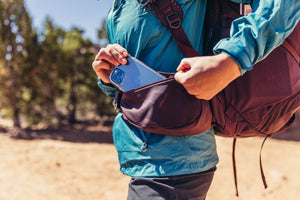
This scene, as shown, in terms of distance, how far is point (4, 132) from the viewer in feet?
27.3

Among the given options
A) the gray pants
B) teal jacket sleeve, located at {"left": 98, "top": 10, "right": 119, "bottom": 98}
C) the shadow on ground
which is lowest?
the shadow on ground

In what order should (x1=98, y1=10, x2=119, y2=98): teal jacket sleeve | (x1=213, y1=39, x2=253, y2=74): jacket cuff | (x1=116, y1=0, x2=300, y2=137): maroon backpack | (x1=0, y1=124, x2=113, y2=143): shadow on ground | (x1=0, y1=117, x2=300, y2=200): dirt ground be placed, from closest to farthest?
1. (x1=213, y1=39, x2=253, y2=74): jacket cuff
2. (x1=116, y1=0, x2=300, y2=137): maroon backpack
3. (x1=98, y1=10, x2=119, y2=98): teal jacket sleeve
4. (x1=0, y1=117, x2=300, y2=200): dirt ground
5. (x1=0, y1=124, x2=113, y2=143): shadow on ground

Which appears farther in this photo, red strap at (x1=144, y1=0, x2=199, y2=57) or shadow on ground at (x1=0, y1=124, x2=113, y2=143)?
shadow on ground at (x1=0, y1=124, x2=113, y2=143)

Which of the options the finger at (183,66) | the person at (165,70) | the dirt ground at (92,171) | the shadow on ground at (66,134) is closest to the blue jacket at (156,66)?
the person at (165,70)

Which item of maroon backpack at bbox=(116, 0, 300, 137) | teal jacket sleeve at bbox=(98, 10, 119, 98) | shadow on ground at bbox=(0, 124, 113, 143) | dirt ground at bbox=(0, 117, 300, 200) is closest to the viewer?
maroon backpack at bbox=(116, 0, 300, 137)

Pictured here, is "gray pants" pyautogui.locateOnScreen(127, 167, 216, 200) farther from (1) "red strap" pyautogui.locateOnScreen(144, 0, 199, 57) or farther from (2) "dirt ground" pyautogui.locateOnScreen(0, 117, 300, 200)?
(2) "dirt ground" pyautogui.locateOnScreen(0, 117, 300, 200)

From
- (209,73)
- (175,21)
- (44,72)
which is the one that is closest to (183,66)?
(209,73)

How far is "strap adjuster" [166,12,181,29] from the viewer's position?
0.90 metres

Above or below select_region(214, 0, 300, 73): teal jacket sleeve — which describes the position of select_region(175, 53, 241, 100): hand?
below

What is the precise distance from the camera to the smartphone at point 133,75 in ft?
2.93

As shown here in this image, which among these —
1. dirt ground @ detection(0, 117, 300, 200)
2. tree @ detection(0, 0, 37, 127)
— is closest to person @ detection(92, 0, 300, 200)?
dirt ground @ detection(0, 117, 300, 200)

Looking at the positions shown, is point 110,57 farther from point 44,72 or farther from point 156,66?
point 44,72

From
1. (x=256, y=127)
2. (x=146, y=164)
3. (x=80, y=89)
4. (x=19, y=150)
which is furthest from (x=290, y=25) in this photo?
(x=80, y=89)

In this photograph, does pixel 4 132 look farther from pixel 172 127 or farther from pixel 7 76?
pixel 172 127
